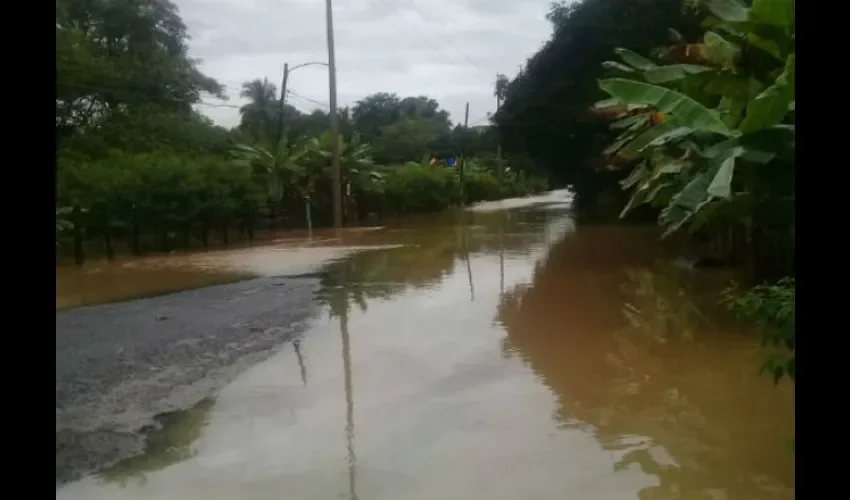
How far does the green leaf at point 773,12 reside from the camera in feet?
15.3

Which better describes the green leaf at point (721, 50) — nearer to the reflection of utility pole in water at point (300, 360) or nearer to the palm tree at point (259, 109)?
the reflection of utility pole in water at point (300, 360)

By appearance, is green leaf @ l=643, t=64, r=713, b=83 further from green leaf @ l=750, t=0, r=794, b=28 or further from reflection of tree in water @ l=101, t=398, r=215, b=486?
reflection of tree in water @ l=101, t=398, r=215, b=486

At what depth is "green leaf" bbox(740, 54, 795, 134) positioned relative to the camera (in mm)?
4305

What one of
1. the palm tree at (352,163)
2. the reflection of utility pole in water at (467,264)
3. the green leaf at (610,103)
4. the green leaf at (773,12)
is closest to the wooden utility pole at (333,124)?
the palm tree at (352,163)

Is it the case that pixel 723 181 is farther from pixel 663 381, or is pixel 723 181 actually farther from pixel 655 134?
pixel 655 134

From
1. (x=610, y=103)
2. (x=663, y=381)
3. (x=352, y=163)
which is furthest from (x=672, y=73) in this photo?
(x=352, y=163)

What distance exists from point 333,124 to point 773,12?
16.3m

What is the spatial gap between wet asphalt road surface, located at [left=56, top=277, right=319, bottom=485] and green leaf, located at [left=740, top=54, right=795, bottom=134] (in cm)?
341

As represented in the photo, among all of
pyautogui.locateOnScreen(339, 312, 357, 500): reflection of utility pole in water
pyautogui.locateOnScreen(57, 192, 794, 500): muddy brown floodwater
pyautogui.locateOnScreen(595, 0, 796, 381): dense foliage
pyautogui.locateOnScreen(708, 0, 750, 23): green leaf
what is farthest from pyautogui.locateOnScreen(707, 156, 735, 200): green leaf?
pyautogui.locateOnScreen(339, 312, 357, 500): reflection of utility pole in water

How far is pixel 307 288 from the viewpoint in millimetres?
9602
